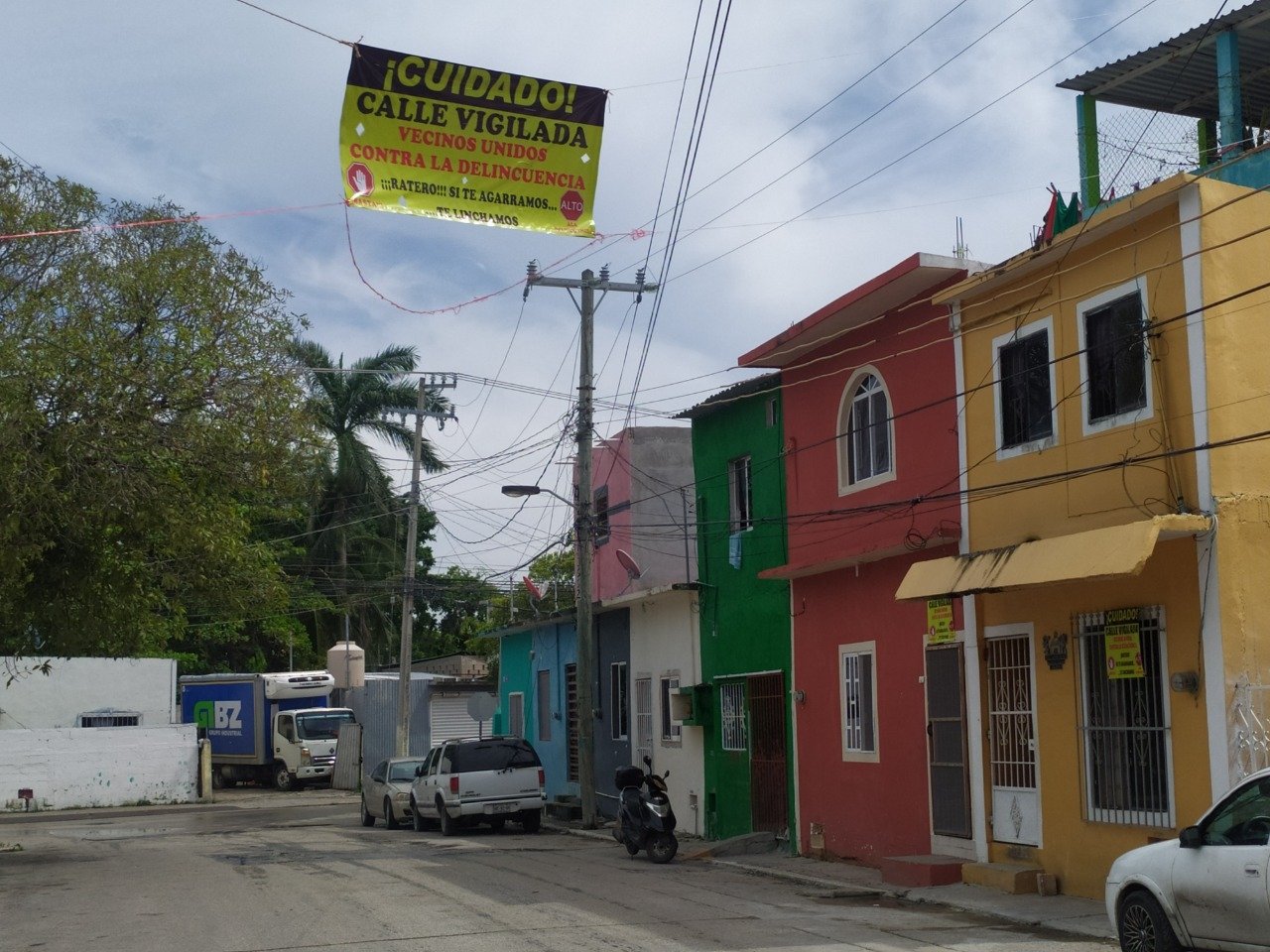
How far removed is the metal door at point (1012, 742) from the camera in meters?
14.9

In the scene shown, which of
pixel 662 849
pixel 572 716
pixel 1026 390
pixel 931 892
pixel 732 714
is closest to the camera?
pixel 931 892

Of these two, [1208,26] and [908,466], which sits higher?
[1208,26]

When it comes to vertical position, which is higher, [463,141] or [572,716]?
[463,141]

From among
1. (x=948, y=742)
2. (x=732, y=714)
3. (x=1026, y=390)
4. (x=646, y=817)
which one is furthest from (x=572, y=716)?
(x=1026, y=390)

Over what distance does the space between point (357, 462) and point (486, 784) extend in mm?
23087

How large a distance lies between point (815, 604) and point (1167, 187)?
837cm

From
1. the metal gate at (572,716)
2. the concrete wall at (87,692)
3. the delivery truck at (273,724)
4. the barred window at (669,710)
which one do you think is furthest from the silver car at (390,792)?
the delivery truck at (273,724)

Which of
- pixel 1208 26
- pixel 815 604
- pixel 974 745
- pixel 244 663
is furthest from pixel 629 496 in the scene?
pixel 244 663

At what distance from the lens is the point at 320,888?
15680 mm

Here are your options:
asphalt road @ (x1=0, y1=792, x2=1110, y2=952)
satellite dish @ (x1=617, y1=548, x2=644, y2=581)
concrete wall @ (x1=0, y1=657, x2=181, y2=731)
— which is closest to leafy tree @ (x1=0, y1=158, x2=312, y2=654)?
asphalt road @ (x1=0, y1=792, x2=1110, y2=952)

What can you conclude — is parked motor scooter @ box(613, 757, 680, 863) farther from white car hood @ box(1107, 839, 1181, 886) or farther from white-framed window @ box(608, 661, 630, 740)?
white car hood @ box(1107, 839, 1181, 886)

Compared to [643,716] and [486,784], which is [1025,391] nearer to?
[643,716]

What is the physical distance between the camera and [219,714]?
148ft

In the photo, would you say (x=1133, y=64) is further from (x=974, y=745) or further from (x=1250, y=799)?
(x=1250, y=799)
